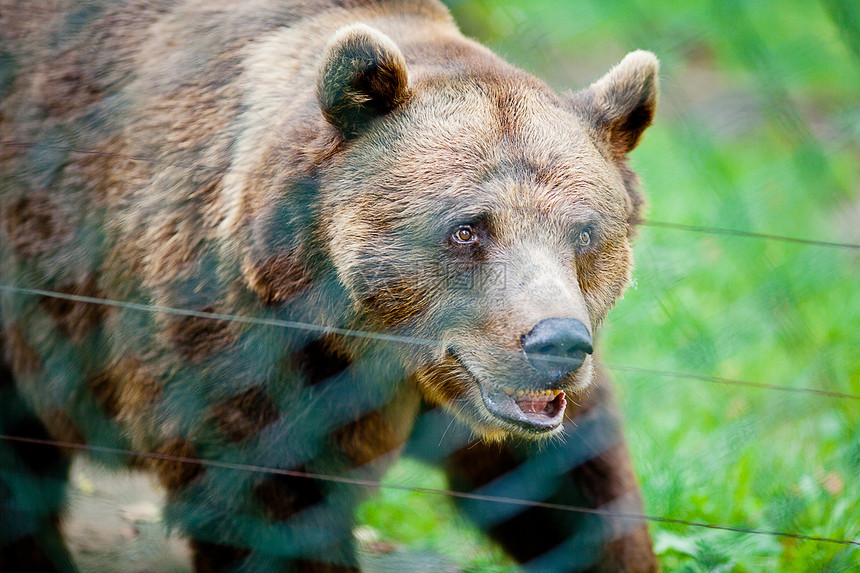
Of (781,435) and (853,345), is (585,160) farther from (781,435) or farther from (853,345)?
(853,345)

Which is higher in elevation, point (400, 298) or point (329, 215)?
point (329, 215)

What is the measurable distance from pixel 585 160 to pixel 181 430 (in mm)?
1658

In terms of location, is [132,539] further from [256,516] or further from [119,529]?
[256,516]

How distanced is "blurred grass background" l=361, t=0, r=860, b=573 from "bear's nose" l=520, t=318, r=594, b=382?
3.19 ft

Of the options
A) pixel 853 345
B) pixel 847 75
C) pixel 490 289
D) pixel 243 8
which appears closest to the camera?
pixel 490 289

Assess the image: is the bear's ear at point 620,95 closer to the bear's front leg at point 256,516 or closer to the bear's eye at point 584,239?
the bear's eye at point 584,239

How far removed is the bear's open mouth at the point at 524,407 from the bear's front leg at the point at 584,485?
63 centimetres

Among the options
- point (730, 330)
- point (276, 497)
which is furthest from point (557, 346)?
point (730, 330)

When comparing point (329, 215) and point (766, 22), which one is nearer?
point (329, 215)

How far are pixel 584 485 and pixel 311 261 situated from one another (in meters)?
1.49

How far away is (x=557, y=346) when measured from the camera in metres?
2.44

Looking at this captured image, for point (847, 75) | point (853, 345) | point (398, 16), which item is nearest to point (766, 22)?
point (847, 75)

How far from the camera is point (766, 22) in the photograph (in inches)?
345

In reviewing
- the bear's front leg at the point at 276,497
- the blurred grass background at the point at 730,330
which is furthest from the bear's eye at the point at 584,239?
the bear's front leg at the point at 276,497
